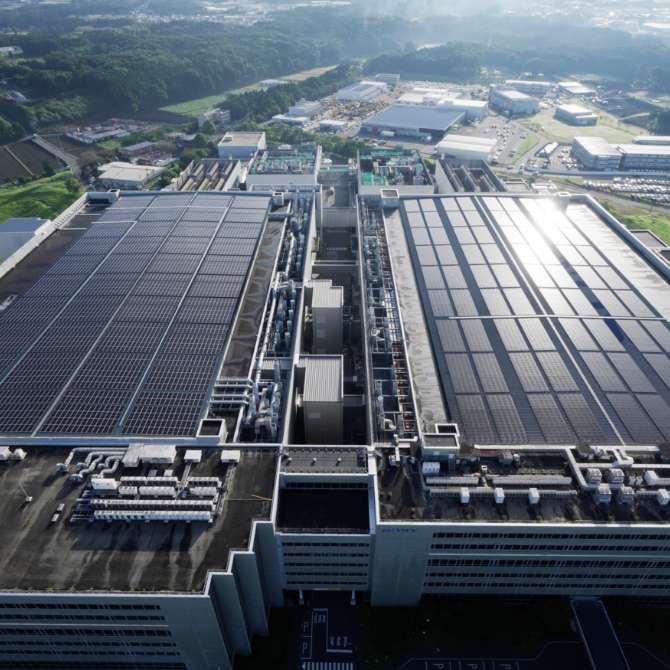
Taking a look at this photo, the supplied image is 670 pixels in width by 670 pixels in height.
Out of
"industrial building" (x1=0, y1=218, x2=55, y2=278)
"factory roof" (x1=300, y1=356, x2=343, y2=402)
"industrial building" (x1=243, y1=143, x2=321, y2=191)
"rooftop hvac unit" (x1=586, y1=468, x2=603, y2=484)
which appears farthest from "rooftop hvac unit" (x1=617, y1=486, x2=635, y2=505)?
"industrial building" (x1=0, y1=218, x2=55, y2=278)

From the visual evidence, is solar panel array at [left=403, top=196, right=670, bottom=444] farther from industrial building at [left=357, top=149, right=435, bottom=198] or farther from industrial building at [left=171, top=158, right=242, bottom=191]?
industrial building at [left=171, top=158, right=242, bottom=191]

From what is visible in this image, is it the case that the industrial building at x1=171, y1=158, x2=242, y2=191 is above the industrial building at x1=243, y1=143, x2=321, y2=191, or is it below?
below

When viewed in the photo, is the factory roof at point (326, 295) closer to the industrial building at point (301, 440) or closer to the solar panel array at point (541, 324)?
the industrial building at point (301, 440)

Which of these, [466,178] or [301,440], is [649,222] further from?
[301,440]

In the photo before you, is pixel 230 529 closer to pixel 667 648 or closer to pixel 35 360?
pixel 35 360

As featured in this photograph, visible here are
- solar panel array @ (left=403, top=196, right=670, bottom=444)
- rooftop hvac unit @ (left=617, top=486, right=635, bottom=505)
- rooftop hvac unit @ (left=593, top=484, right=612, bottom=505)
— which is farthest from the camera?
solar panel array @ (left=403, top=196, right=670, bottom=444)

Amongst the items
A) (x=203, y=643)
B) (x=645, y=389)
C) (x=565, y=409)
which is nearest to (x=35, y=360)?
(x=203, y=643)
